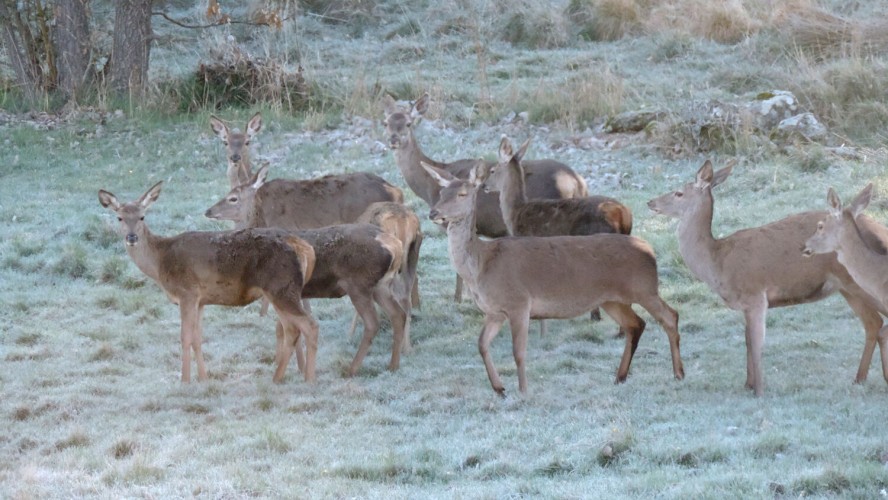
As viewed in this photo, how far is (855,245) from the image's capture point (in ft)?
25.8

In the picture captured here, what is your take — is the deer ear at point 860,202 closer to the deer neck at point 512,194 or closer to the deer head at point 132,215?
the deer neck at point 512,194

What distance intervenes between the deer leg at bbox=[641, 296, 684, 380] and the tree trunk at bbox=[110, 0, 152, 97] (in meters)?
11.6

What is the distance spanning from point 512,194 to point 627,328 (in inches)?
98.1

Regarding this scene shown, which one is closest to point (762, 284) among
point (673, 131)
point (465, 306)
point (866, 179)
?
point (465, 306)

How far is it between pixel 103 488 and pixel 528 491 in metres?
2.20

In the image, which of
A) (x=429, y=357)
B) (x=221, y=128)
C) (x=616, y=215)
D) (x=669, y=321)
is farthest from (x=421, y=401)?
(x=221, y=128)

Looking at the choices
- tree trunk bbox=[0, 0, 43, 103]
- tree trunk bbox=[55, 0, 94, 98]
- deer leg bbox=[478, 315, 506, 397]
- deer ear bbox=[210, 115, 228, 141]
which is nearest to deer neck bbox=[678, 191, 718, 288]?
deer leg bbox=[478, 315, 506, 397]

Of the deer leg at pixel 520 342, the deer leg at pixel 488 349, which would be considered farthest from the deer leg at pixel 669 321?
the deer leg at pixel 488 349

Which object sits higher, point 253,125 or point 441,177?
point 441,177

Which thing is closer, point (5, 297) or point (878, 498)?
point (878, 498)

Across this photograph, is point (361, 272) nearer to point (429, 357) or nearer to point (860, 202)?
point (429, 357)

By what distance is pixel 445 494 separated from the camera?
A: 20.5ft

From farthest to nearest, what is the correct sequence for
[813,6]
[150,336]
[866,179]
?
[813,6], [866,179], [150,336]

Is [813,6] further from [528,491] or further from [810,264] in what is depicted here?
[528,491]
